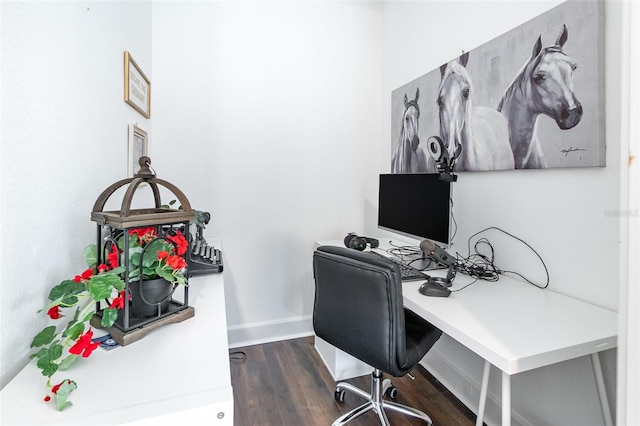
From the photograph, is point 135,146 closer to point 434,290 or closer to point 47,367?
point 47,367

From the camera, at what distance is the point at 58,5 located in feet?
2.79

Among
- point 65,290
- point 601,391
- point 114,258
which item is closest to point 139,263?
point 114,258

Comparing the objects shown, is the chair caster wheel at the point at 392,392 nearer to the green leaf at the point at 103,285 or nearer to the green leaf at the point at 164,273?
the green leaf at the point at 164,273

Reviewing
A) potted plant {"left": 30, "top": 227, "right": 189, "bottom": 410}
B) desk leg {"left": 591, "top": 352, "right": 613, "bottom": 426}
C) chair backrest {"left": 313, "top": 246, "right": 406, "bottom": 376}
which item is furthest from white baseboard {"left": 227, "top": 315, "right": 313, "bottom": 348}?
desk leg {"left": 591, "top": 352, "right": 613, "bottom": 426}

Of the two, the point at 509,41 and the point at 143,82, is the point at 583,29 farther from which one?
the point at 143,82

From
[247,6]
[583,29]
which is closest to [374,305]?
[583,29]

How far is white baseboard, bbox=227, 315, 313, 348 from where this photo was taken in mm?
2398

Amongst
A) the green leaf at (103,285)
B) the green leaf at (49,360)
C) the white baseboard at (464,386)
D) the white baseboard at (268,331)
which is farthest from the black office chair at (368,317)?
the white baseboard at (268,331)

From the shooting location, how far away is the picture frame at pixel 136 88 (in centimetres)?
147

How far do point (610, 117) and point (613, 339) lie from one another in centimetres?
79

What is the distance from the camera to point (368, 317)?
4.12 feet

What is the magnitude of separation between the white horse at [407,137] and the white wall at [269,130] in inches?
14.1

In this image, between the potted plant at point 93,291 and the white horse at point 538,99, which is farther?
the white horse at point 538,99

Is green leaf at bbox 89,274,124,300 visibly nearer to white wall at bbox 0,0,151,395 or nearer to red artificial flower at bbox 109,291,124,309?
red artificial flower at bbox 109,291,124,309
